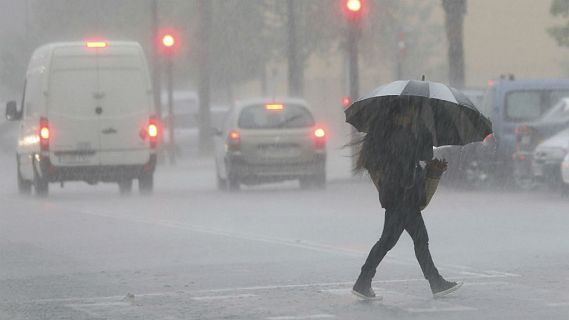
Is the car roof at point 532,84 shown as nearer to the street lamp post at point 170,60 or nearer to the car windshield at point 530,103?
the car windshield at point 530,103

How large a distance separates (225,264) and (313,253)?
1348mm

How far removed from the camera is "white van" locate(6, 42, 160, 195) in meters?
28.3

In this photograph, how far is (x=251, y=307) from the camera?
1197 cm

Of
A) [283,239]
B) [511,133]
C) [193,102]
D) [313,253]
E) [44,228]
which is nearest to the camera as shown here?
[313,253]

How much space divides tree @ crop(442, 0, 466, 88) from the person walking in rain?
2299 centimetres

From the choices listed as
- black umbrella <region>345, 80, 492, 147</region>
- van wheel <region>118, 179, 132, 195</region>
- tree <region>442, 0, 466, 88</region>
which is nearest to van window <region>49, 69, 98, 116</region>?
van wheel <region>118, 179, 132, 195</region>

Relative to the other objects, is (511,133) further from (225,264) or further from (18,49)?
(18,49)

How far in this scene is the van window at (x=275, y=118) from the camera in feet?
97.5

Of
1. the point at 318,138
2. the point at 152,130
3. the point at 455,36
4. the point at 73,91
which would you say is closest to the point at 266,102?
the point at 318,138

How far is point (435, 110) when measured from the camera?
1230 centimetres

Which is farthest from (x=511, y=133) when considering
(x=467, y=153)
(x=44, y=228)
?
(x=44, y=228)

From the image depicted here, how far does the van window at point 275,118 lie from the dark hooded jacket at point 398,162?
17443mm

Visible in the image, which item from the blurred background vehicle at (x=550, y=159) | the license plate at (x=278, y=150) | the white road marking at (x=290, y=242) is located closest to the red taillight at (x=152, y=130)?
the license plate at (x=278, y=150)

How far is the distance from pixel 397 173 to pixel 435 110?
0.57 metres
